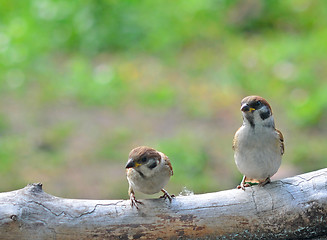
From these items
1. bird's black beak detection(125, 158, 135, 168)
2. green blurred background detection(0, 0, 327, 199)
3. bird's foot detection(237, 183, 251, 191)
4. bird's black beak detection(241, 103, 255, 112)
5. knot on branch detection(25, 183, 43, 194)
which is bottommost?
bird's foot detection(237, 183, 251, 191)

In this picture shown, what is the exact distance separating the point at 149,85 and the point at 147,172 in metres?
4.53

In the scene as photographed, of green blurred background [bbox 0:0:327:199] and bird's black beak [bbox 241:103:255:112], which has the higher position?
green blurred background [bbox 0:0:327:199]

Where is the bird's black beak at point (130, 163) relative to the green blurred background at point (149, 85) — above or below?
below

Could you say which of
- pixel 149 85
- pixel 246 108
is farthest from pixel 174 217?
pixel 149 85

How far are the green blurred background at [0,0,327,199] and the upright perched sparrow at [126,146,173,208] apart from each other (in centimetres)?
239

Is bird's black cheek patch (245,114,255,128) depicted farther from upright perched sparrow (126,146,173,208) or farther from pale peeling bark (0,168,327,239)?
upright perched sparrow (126,146,173,208)

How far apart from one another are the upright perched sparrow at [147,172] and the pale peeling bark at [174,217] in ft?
0.31

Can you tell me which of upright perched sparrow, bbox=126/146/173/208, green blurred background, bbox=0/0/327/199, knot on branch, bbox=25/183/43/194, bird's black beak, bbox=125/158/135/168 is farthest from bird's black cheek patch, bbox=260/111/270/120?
green blurred background, bbox=0/0/327/199

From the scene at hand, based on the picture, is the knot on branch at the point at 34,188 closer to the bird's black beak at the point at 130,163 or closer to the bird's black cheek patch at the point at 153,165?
the bird's black beak at the point at 130,163

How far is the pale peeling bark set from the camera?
11.7 feet

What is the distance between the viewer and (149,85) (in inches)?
321

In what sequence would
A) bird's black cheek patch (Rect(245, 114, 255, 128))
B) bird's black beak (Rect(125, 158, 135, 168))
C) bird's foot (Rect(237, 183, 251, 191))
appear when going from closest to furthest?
bird's black beak (Rect(125, 158, 135, 168)), bird's black cheek patch (Rect(245, 114, 255, 128)), bird's foot (Rect(237, 183, 251, 191))

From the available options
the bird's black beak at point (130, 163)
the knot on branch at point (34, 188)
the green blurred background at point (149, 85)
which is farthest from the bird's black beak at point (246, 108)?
the green blurred background at point (149, 85)

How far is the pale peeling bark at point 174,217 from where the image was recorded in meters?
3.57
